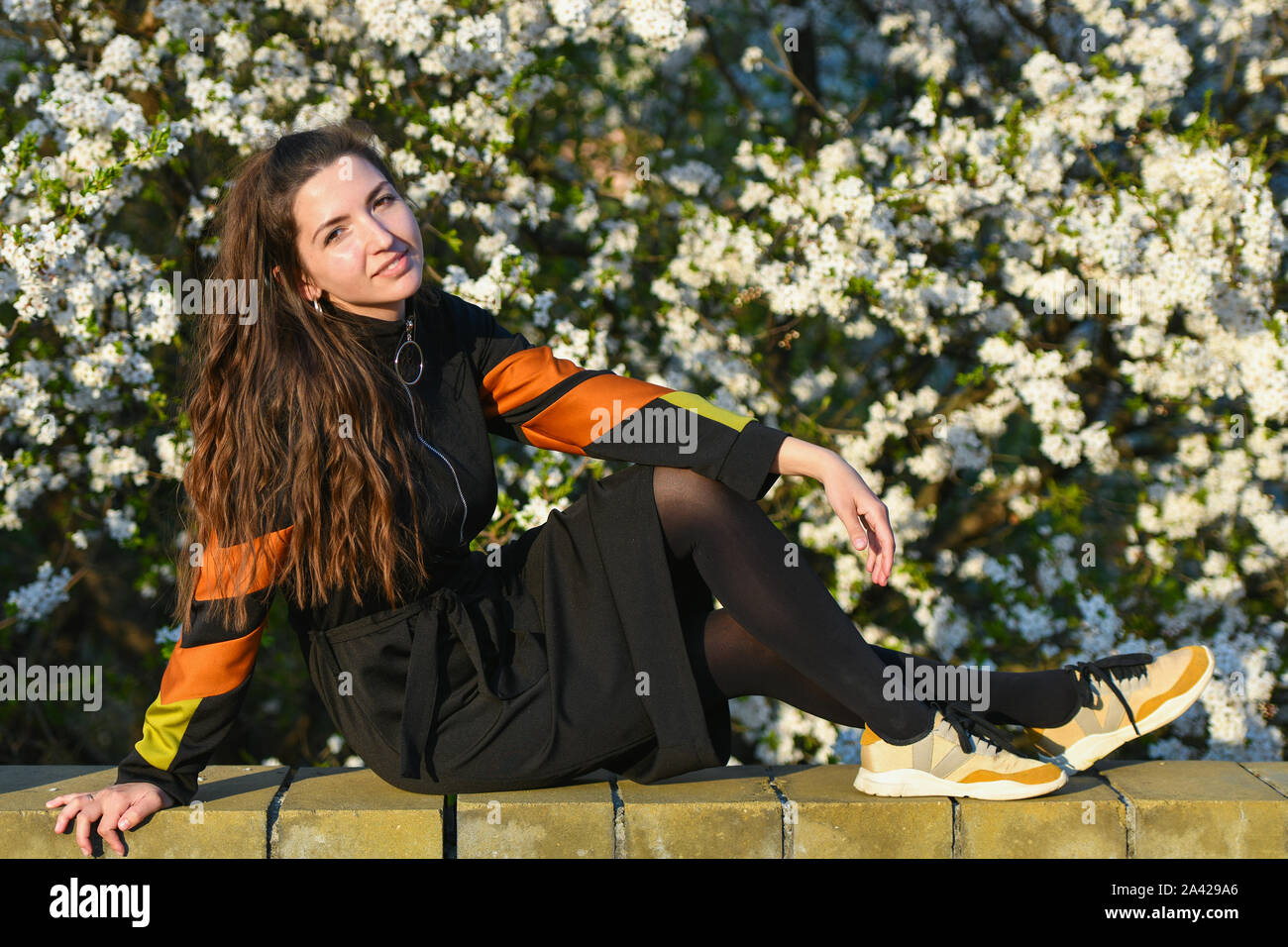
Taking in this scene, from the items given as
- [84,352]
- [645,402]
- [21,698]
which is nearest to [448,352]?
[645,402]

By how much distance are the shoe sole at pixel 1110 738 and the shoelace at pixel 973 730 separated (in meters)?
0.20

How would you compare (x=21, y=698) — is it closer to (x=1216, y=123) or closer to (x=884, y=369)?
(x=884, y=369)

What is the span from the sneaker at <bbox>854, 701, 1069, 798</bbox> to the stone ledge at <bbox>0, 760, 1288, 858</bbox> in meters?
0.03

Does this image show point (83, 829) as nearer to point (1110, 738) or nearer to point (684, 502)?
point (684, 502)

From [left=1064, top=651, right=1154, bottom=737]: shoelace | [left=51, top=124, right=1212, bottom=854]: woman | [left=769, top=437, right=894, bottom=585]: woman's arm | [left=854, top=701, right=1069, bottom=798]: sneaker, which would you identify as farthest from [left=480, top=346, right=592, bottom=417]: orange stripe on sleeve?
[left=1064, top=651, right=1154, bottom=737]: shoelace

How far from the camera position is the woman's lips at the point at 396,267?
2289 millimetres

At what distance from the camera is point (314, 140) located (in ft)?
7.69

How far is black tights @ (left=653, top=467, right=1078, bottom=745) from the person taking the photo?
2246 millimetres

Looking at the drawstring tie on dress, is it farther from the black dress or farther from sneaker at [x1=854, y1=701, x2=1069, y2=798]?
sneaker at [x1=854, y1=701, x2=1069, y2=798]

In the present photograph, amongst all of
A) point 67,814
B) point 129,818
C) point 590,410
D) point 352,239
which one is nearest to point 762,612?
point 590,410

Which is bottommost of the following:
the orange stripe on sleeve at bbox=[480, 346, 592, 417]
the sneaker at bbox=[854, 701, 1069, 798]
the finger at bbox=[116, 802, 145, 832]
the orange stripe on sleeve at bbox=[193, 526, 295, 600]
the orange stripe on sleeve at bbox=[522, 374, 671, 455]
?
the finger at bbox=[116, 802, 145, 832]

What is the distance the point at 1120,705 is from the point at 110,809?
74.8 inches

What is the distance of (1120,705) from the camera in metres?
2.48

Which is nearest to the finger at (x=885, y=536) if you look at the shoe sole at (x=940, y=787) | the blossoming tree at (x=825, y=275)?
the shoe sole at (x=940, y=787)
